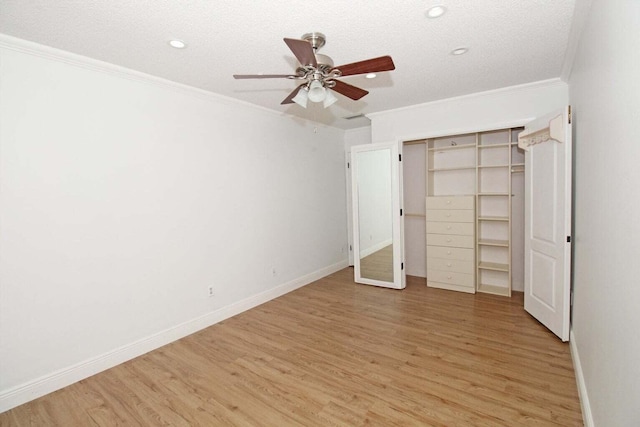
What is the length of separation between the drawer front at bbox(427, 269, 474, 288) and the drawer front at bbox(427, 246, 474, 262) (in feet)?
0.73

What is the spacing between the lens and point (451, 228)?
4.32m

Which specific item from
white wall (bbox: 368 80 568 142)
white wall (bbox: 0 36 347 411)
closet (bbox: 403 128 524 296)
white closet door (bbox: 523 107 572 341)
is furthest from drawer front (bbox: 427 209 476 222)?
white wall (bbox: 0 36 347 411)

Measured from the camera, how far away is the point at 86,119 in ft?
8.35

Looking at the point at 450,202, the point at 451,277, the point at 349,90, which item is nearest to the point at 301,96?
the point at 349,90

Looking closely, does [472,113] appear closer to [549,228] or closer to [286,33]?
[549,228]

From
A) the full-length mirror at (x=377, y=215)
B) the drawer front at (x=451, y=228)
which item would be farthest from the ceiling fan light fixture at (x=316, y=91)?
the drawer front at (x=451, y=228)

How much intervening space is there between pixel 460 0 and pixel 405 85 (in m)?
1.51

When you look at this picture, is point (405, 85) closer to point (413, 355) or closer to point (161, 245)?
point (413, 355)

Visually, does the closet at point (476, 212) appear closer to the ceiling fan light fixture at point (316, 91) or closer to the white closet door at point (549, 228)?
the white closet door at point (549, 228)

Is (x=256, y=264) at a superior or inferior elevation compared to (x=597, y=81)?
inferior

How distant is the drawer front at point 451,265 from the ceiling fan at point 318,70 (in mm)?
2947

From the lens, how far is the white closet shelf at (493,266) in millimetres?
4113

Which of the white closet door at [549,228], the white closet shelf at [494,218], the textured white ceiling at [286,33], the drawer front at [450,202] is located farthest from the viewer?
the drawer front at [450,202]

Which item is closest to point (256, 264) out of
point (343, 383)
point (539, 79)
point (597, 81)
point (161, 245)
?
point (161, 245)
